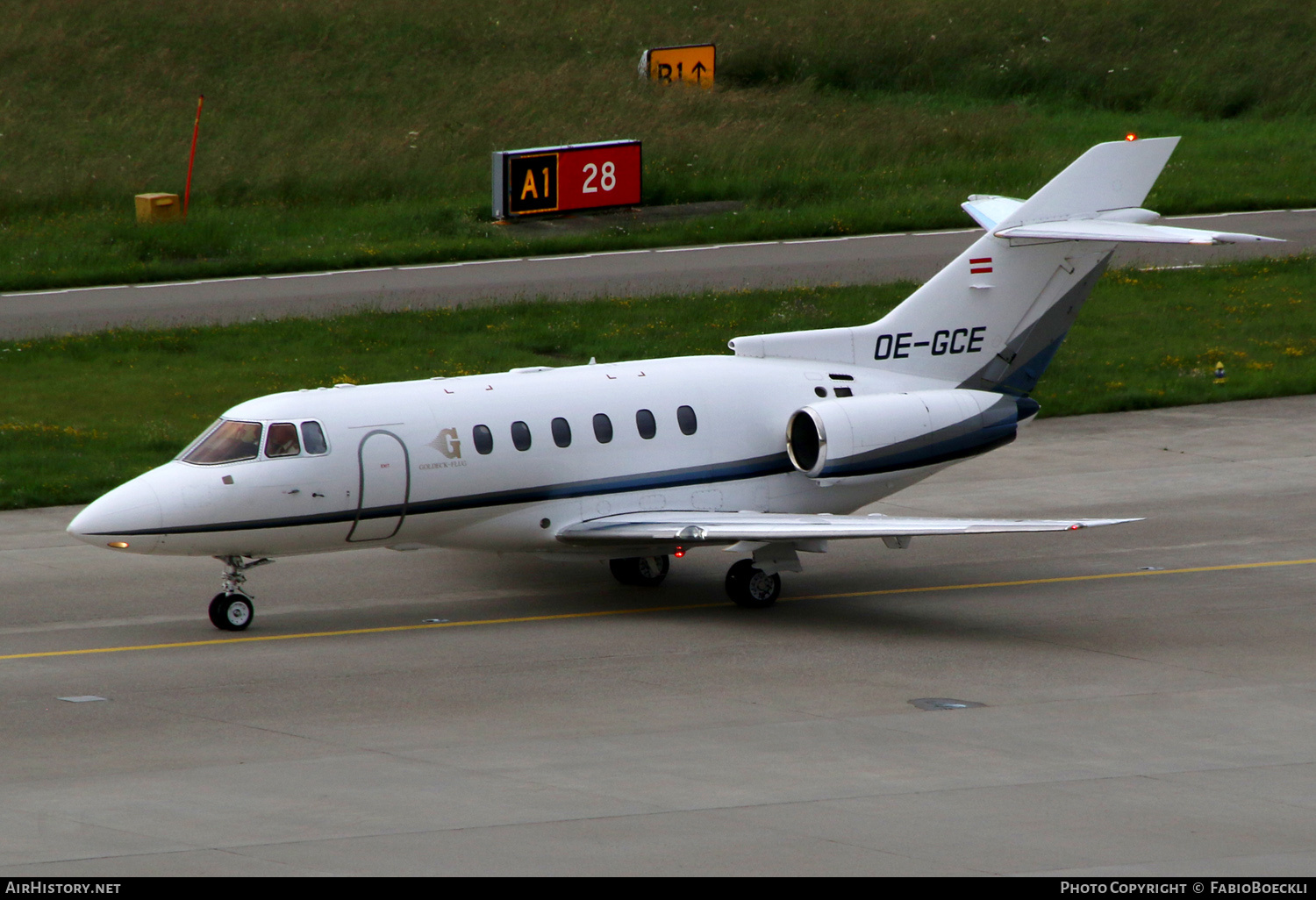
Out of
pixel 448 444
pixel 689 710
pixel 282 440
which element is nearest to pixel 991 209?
pixel 448 444

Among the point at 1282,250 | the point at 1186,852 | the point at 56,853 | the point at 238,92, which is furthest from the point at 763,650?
the point at 238,92

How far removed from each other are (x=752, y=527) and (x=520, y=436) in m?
3.00

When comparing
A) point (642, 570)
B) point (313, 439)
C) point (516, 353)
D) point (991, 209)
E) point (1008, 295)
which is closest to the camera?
point (313, 439)

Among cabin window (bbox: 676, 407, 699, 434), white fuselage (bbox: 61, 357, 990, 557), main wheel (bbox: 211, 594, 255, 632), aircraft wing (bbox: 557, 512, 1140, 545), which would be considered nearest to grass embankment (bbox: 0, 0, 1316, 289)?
white fuselage (bbox: 61, 357, 990, 557)

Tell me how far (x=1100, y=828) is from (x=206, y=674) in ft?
31.3

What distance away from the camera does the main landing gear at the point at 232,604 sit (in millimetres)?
21219

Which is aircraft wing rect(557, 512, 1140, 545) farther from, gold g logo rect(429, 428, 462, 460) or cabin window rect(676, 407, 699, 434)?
gold g logo rect(429, 428, 462, 460)

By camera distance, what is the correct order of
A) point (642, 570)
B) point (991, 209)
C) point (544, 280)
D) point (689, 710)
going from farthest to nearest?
point (544, 280)
point (991, 209)
point (642, 570)
point (689, 710)

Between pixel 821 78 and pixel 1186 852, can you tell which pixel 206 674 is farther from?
pixel 821 78

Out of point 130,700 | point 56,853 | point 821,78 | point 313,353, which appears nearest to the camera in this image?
point 56,853

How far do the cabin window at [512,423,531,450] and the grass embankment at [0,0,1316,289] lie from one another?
23.8m

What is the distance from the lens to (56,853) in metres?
13.5

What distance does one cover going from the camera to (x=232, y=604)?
21.3m

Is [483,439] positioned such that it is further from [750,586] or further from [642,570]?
[750,586]
